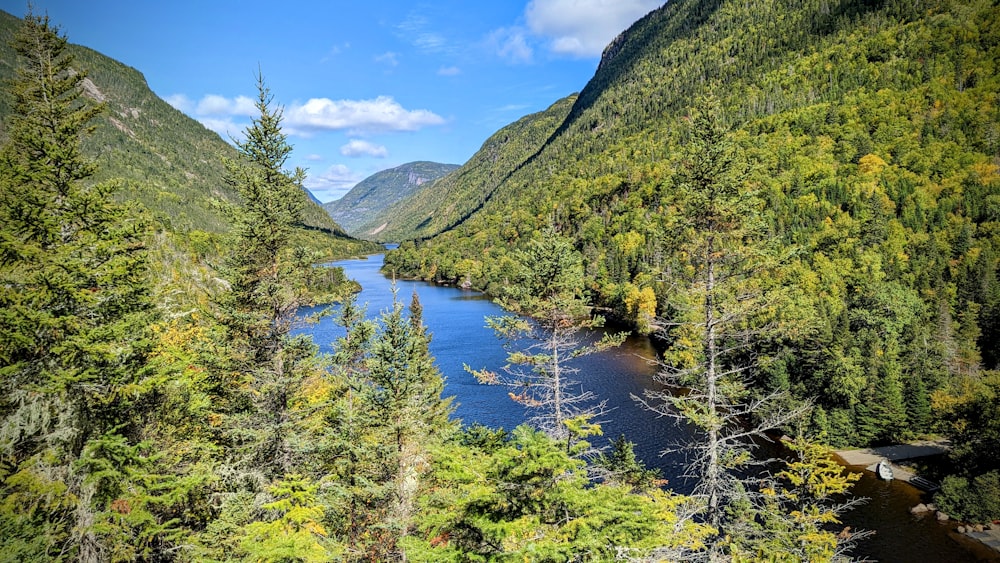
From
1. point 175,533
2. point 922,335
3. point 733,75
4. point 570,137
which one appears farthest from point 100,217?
point 570,137

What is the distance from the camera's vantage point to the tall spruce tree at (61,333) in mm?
7902

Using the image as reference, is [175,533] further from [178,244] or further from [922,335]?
[178,244]

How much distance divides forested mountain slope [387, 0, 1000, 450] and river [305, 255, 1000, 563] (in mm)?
9336

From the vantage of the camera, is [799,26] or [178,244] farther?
[799,26]

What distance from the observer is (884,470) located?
33.7m

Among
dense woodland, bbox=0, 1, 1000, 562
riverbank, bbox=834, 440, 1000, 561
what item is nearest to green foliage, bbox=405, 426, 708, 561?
dense woodland, bbox=0, 1, 1000, 562

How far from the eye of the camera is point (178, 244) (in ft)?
219

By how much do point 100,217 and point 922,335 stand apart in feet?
219

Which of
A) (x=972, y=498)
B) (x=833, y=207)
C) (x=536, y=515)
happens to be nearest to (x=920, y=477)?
(x=972, y=498)

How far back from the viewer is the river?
26.6 m

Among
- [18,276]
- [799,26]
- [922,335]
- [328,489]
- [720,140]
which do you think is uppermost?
[799,26]

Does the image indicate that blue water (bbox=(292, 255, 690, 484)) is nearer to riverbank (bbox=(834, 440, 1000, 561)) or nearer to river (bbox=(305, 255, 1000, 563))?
river (bbox=(305, 255, 1000, 563))

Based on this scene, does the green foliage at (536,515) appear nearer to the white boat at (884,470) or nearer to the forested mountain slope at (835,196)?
the forested mountain slope at (835,196)

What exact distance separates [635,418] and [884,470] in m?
17.7
